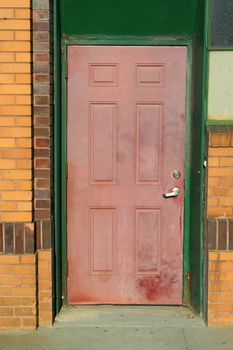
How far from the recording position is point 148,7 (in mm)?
4977

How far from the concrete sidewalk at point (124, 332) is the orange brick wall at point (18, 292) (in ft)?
0.35

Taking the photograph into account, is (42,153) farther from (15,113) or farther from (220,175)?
(220,175)

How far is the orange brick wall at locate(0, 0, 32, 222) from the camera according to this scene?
469 centimetres

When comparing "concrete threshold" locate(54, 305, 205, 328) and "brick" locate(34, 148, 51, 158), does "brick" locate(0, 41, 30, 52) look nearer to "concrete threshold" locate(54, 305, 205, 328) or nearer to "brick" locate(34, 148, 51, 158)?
"brick" locate(34, 148, 51, 158)

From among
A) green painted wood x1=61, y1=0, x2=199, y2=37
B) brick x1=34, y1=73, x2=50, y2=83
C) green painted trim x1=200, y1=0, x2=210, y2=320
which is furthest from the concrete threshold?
green painted wood x1=61, y1=0, x2=199, y2=37

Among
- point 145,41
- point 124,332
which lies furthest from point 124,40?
point 124,332

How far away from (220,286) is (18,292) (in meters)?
1.69

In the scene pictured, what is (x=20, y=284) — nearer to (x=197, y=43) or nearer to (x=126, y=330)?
(x=126, y=330)

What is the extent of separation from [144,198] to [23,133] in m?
1.29

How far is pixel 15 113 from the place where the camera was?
4754 mm

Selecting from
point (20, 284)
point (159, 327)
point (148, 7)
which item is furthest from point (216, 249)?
point (148, 7)

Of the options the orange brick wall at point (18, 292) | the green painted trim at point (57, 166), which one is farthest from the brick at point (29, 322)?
the green painted trim at point (57, 166)

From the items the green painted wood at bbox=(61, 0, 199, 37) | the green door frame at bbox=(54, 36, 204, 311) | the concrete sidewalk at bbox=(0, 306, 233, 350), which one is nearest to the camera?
the concrete sidewalk at bbox=(0, 306, 233, 350)

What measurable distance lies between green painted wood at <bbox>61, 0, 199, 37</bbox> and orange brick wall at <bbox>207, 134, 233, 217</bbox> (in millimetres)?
1072
